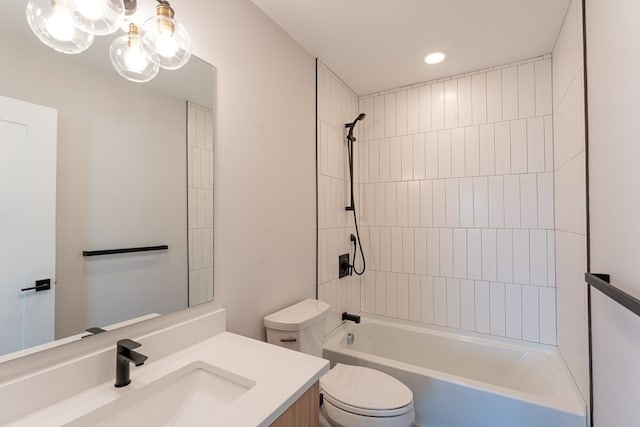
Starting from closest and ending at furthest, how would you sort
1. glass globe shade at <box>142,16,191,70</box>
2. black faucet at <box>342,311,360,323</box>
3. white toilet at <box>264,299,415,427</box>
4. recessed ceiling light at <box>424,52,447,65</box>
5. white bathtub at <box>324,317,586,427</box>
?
1. glass globe shade at <box>142,16,191,70</box>
2. white toilet at <box>264,299,415,427</box>
3. white bathtub at <box>324,317,586,427</box>
4. recessed ceiling light at <box>424,52,447,65</box>
5. black faucet at <box>342,311,360,323</box>

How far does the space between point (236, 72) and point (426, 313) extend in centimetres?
218

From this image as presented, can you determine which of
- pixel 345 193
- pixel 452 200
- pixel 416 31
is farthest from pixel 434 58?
pixel 345 193

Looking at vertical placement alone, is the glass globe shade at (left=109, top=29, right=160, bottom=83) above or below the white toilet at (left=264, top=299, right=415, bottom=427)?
above

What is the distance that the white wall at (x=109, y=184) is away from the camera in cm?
87

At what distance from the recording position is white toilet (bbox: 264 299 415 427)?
53.3 inches

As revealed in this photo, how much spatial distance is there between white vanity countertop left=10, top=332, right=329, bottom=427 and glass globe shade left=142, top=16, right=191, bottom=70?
1.04 meters

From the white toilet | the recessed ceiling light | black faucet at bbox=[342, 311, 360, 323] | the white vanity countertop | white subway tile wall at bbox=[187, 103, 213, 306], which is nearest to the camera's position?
the white vanity countertop

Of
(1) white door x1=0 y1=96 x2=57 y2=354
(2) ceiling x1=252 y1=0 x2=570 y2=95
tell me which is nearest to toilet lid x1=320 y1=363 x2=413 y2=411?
(1) white door x1=0 y1=96 x2=57 y2=354

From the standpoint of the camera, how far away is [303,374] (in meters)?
0.92

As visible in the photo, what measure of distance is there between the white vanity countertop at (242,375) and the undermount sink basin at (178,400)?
0.02m

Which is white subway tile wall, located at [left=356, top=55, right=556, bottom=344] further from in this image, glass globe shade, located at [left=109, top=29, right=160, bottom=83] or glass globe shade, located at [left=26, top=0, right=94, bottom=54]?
glass globe shade, located at [left=26, top=0, right=94, bottom=54]

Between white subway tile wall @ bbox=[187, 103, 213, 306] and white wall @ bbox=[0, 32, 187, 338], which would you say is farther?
white subway tile wall @ bbox=[187, 103, 213, 306]

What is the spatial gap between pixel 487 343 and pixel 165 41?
2549 mm

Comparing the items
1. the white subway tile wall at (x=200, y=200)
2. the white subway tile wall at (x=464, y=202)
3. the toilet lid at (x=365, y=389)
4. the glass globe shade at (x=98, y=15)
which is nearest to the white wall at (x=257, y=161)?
A: the white subway tile wall at (x=200, y=200)
